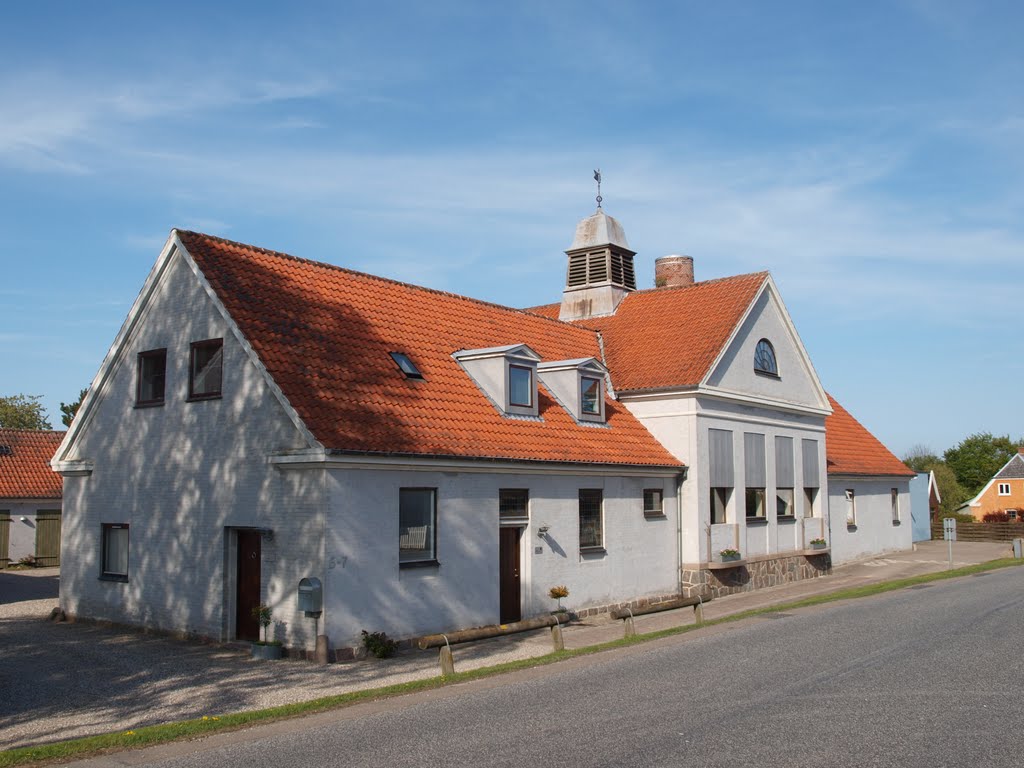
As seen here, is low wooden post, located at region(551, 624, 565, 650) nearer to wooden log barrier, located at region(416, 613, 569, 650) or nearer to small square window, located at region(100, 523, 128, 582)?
wooden log barrier, located at region(416, 613, 569, 650)

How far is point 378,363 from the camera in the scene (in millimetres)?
17828

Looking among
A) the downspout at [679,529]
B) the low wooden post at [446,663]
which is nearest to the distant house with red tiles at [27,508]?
the downspout at [679,529]

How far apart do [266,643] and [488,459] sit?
5017mm

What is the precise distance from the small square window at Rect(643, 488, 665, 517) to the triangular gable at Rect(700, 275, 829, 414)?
2.91 metres

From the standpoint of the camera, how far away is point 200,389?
57.3 ft

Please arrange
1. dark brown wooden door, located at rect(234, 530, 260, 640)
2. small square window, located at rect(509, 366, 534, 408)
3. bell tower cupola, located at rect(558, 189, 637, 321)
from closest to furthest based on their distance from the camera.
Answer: dark brown wooden door, located at rect(234, 530, 260, 640) < small square window, located at rect(509, 366, 534, 408) < bell tower cupola, located at rect(558, 189, 637, 321)

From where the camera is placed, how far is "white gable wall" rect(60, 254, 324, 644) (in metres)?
15.4

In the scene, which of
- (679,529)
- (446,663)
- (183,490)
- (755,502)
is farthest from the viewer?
(755,502)

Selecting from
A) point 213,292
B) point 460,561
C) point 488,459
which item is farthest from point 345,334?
point 460,561

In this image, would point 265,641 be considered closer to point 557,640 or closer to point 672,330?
point 557,640

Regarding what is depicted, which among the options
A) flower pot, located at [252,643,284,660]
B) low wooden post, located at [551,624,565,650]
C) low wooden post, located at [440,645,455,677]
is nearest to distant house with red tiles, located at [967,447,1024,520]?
low wooden post, located at [551,624,565,650]

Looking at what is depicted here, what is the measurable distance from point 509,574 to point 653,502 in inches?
221

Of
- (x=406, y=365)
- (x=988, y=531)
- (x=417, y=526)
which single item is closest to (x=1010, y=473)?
(x=988, y=531)

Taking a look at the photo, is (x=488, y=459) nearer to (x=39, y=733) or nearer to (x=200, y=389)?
(x=200, y=389)
